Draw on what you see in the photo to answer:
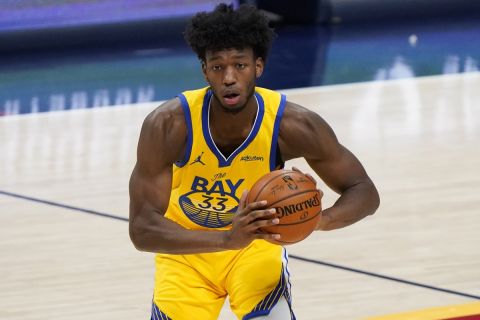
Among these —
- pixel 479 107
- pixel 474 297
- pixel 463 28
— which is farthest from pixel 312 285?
pixel 463 28

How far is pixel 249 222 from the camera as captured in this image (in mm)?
3379

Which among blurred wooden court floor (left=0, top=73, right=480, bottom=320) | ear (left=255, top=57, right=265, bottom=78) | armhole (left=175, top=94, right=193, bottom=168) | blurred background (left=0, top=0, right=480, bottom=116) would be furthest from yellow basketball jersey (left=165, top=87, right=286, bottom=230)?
blurred background (left=0, top=0, right=480, bottom=116)

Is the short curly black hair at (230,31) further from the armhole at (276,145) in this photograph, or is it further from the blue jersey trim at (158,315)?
the blue jersey trim at (158,315)

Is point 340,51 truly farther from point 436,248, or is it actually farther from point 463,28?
point 436,248

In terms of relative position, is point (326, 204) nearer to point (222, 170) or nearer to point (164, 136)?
point (222, 170)

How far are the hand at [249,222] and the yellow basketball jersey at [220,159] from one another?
15.8 inches

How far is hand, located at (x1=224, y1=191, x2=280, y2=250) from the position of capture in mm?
3371

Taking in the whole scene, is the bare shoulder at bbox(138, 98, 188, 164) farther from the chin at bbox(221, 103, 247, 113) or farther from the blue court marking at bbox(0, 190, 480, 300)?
the blue court marking at bbox(0, 190, 480, 300)

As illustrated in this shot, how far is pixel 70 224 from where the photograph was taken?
6.75 metres

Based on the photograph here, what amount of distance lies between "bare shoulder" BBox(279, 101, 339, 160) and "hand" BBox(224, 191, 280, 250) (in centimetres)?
48

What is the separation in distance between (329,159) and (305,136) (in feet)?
0.41

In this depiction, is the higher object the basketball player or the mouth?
the mouth

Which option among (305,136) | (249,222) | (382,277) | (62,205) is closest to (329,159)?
(305,136)

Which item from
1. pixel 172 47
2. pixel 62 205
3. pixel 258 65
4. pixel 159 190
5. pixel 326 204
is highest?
pixel 258 65
